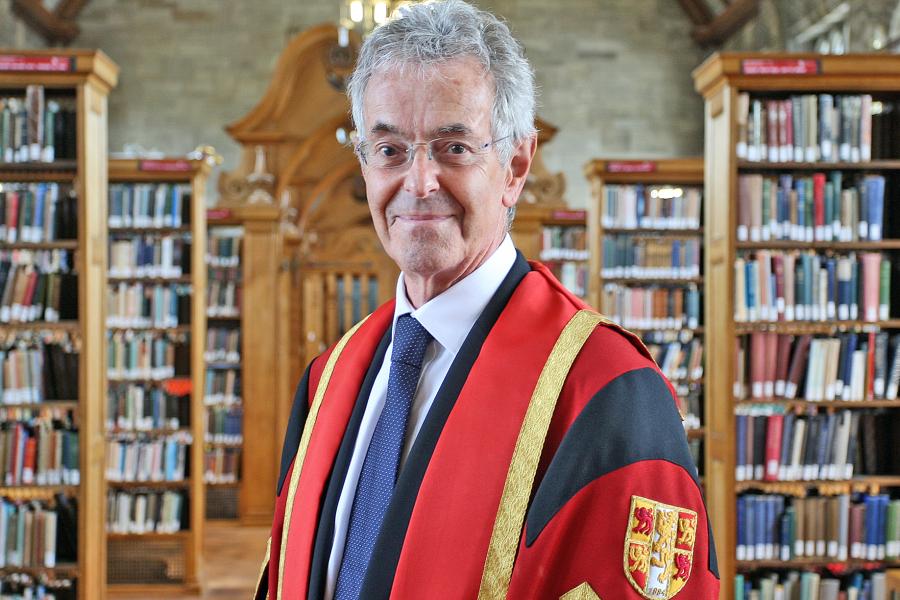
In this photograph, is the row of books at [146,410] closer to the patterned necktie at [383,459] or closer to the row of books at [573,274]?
the row of books at [573,274]

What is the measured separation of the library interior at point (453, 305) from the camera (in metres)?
1.41

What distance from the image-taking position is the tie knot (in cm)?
161

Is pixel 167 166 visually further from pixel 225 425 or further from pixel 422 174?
pixel 422 174

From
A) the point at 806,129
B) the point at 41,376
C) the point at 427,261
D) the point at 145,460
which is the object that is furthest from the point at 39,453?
the point at 427,261

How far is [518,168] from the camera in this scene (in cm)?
161

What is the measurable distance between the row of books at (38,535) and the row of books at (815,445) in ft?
10.9

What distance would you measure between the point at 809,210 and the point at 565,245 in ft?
17.7

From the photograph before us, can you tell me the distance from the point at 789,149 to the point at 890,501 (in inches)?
70.2

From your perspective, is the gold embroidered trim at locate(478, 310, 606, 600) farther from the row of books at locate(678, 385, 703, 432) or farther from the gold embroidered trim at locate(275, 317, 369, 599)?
the row of books at locate(678, 385, 703, 432)

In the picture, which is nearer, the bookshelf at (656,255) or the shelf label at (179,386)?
the shelf label at (179,386)

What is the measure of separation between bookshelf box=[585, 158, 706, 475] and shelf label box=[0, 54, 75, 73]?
4518 mm

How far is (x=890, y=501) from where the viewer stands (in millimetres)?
5246

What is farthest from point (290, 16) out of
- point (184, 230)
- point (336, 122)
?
point (184, 230)

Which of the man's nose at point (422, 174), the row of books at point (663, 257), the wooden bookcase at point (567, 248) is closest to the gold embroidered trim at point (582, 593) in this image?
the man's nose at point (422, 174)
